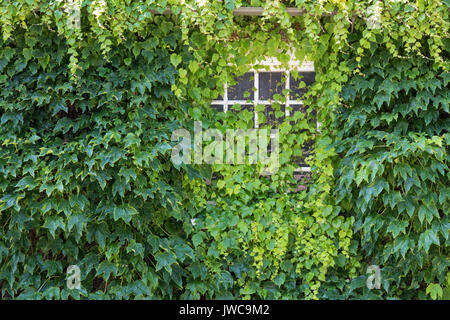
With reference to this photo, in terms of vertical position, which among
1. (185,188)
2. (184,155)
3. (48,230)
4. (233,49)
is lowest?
(48,230)

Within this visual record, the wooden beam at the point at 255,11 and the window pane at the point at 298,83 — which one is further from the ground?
the wooden beam at the point at 255,11

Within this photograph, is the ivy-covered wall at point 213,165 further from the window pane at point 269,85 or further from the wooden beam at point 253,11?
the window pane at point 269,85

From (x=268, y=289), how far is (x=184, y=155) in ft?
3.91

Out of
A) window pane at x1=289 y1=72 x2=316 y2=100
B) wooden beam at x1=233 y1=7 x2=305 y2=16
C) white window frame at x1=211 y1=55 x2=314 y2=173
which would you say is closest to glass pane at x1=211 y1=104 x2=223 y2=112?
white window frame at x1=211 y1=55 x2=314 y2=173

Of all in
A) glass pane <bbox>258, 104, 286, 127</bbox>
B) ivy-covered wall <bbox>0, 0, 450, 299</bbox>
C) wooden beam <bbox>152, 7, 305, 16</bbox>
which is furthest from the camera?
glass pane <bbox>258, 104, 286, 127</bbox>

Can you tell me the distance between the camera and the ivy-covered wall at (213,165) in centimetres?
297

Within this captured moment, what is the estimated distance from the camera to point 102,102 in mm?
3100

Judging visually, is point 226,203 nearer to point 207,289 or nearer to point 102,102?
point 207,289

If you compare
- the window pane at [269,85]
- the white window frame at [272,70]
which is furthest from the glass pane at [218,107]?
the window pane at [269,85]

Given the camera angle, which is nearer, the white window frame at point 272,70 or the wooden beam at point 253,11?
the wooden beam at point 253,11

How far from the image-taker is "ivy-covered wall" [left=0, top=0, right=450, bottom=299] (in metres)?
2.97

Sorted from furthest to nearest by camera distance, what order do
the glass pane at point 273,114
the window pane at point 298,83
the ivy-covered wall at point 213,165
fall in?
the window pane at point 298,83 → the glass pane at point 273,114 → the ivy-covered wall at point 213,165

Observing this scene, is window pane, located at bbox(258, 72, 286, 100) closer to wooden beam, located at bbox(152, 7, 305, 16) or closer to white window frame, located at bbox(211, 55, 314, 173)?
white window frame, located at bbox(211, 55, 314, 173)
